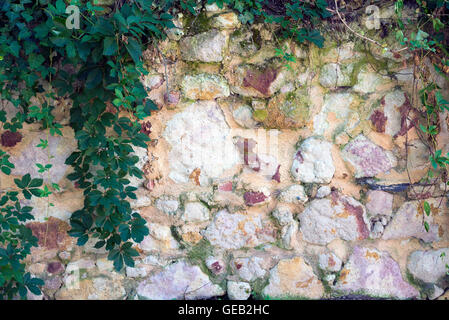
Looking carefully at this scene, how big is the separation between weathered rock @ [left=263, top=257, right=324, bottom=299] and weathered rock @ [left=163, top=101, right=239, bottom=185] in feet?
1.80

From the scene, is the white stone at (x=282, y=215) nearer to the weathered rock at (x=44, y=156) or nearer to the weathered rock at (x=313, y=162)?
Result: the weathered rock at (x=313, y=162)

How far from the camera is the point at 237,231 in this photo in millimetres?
1931

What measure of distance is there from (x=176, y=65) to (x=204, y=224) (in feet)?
2.46

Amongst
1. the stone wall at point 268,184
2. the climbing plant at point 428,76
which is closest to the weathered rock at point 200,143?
the stone wall at point 268,184

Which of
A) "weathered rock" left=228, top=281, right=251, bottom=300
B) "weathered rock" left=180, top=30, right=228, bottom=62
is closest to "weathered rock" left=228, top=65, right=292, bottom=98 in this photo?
"weathered rock" left=180, top=30, right=228, bottom=62

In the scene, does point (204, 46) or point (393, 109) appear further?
point (393, 109)

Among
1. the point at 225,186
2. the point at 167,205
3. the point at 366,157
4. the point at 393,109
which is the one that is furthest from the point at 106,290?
the point at 393,109

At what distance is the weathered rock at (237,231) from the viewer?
1.92 metres

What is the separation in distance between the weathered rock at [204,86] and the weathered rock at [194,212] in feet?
1.64

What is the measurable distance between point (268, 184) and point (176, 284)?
0.65 metres

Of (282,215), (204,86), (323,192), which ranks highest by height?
(204,86)

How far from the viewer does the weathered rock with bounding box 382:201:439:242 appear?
197 centimetres

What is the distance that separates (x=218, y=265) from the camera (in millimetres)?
1941

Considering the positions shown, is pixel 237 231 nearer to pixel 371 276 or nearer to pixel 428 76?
pixel 371 276
